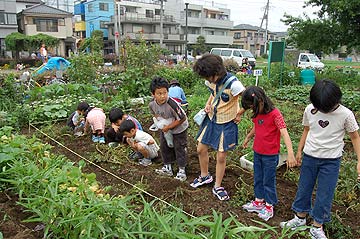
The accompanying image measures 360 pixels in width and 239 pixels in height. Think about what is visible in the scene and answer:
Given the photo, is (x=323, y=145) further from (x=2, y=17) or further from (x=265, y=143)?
(x=2, y=17)

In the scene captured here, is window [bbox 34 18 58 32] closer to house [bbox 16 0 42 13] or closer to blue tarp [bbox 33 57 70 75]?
house [bbox 16 0 42 13]

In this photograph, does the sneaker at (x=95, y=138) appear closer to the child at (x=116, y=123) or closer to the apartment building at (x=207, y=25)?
the child at (x=116, y=123)

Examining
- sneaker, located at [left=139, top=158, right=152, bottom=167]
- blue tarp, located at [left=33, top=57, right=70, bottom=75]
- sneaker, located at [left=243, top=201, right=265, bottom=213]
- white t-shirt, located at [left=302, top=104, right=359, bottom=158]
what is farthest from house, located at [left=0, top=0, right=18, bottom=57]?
white t-shirt, located at [left=302, top=104, right=359, bottom=158]

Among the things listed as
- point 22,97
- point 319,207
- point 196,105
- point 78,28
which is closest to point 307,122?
point 319,207

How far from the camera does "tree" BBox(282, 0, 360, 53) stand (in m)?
11.4

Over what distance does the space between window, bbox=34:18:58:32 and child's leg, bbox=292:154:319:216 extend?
35376 mm

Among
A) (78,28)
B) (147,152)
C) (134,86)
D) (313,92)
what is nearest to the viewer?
(313,92)

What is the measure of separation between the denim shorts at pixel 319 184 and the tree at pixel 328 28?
385 inches

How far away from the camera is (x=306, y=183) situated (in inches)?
113

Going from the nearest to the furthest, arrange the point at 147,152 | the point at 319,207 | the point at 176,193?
1. the point at 319,207
2. the point at 176,193
3. the point at 147,152

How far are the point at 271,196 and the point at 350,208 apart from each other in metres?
0.88

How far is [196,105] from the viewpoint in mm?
7590

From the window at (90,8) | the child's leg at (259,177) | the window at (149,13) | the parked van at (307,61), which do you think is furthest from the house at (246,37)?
the child's leg at (259,177)

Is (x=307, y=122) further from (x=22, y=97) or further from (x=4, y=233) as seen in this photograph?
(x=22, y=97)
